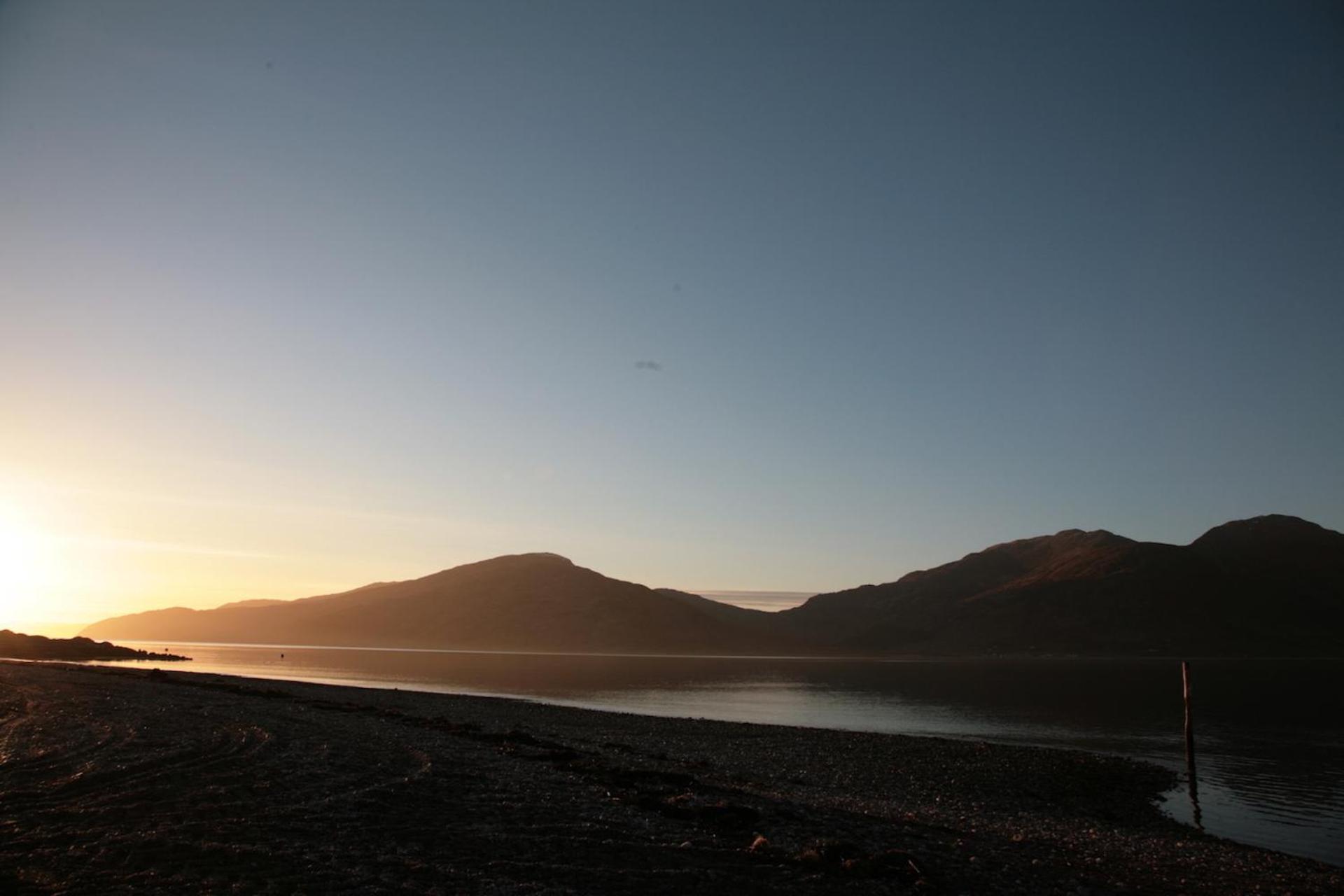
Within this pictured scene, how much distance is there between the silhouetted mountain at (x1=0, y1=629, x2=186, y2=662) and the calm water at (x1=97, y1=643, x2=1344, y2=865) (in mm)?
25503

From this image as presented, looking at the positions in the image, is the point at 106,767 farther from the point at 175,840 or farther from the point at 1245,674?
the point at 1245,674

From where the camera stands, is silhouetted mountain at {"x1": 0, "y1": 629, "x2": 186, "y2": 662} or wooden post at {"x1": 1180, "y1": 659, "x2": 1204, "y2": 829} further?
silhouetted mountain at {"x1": 0, "y1": 629, "x2": 186, "y2": 662}

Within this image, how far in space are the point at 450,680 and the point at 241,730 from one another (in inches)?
2830

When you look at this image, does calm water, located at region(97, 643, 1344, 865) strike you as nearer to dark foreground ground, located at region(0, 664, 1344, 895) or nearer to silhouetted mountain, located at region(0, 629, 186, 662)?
dark foreground ground, located at region(0, 664, 1344, 895)

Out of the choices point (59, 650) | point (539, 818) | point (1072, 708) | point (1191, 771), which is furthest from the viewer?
point (59, 650)

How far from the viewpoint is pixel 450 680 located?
9869 centimetres

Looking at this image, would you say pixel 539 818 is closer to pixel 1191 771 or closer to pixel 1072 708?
pixel 1191 771

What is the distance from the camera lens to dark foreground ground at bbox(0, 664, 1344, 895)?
13109mm

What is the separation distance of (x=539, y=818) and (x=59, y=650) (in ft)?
483

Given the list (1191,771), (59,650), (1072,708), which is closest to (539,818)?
(1191,771)

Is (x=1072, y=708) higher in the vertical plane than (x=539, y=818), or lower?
lower

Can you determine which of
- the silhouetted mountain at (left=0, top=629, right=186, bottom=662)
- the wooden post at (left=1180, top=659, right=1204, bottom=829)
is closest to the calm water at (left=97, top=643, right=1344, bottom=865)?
the wooden post at (left=1180, top=659, right=1204, bottom=829)

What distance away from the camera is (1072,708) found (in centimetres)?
7506

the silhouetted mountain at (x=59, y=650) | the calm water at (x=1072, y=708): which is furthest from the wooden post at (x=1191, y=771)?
the silhouetted mountain at (x=59, y=650)
